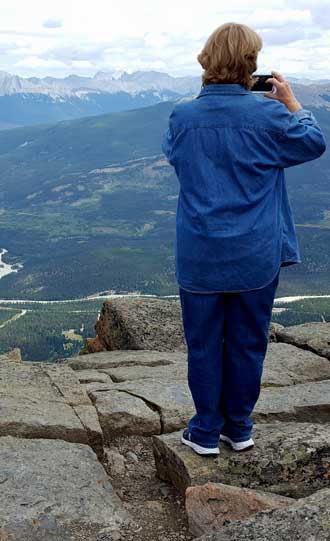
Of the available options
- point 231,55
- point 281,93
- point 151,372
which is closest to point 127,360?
point 151,372

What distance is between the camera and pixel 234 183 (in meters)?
5.72

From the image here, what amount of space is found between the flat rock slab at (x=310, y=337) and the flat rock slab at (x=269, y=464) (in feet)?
18.5

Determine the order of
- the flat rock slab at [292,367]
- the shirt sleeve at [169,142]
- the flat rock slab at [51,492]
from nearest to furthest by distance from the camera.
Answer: the flat rock slab at [51,492], the shirt sleeve at [169,142], the flat rock slab at [292,367]

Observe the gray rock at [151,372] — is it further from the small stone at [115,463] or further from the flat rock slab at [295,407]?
the small stone at [115,463]

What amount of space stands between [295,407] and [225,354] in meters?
2.55

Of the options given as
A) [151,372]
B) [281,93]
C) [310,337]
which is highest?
[281,93]

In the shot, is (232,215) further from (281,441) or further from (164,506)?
(164,506)

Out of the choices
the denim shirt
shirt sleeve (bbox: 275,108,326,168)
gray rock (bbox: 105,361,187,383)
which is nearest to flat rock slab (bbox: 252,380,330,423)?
gray rock (bbox: 105,361,187,383)

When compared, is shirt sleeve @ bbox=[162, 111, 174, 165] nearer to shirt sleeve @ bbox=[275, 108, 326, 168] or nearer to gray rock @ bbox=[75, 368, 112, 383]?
shirt sleeve @ bbox=[275, 108, 326, 168]

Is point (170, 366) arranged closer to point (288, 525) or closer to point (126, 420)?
point (126, 420)

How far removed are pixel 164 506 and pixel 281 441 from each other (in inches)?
49.6

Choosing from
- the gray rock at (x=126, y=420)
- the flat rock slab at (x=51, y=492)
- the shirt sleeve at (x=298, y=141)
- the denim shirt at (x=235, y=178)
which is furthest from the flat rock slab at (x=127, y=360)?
the shirt sleeve at (x=298, y=141)

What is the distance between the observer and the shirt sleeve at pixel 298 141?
573 cm

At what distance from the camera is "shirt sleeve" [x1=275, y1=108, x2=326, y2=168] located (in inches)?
225
